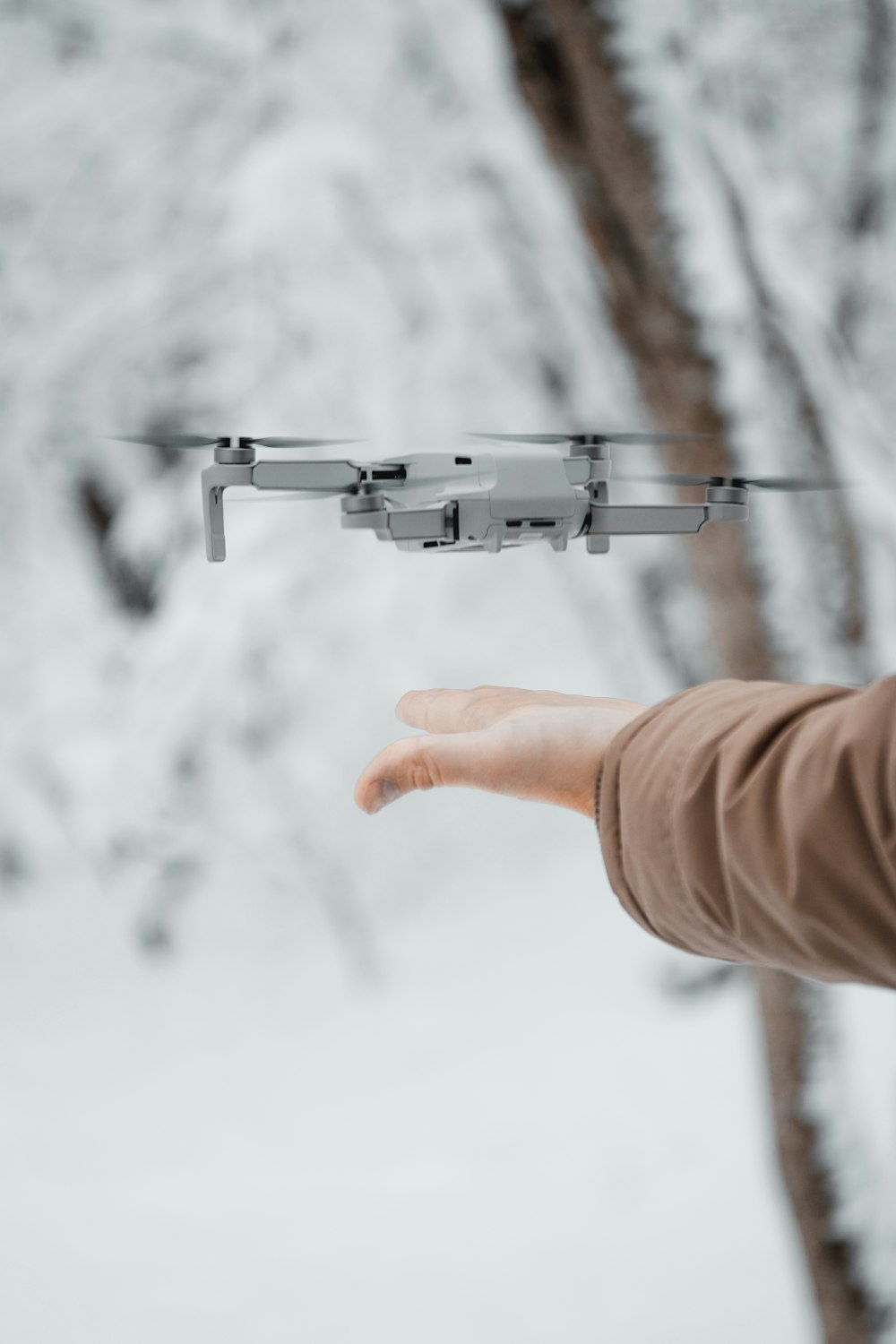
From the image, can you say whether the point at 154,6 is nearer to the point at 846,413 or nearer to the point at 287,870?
the point at 846,413

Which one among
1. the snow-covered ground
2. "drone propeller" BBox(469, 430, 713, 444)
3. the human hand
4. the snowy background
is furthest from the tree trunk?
the human hand

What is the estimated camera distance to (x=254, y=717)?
6.41 ft

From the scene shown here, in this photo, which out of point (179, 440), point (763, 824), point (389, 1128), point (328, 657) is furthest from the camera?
point (328, 657)

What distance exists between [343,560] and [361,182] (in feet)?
1.94

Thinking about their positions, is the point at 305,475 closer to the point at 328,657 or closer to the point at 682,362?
the point at 682,362

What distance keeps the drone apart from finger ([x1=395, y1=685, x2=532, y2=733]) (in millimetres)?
78

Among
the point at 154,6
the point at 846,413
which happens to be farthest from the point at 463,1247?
the point at 154,6

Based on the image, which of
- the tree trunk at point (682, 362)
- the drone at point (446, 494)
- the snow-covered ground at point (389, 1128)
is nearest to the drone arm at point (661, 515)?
the drone at point (446, 494)

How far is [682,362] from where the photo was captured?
41.8 inches

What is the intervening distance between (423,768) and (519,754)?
0.17 ft

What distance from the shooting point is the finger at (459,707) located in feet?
1.58

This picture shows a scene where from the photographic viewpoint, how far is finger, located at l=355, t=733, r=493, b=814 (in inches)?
17.1

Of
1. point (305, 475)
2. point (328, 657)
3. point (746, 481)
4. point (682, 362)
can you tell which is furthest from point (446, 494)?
point (328, 657)

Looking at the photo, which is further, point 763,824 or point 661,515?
point 661,515
